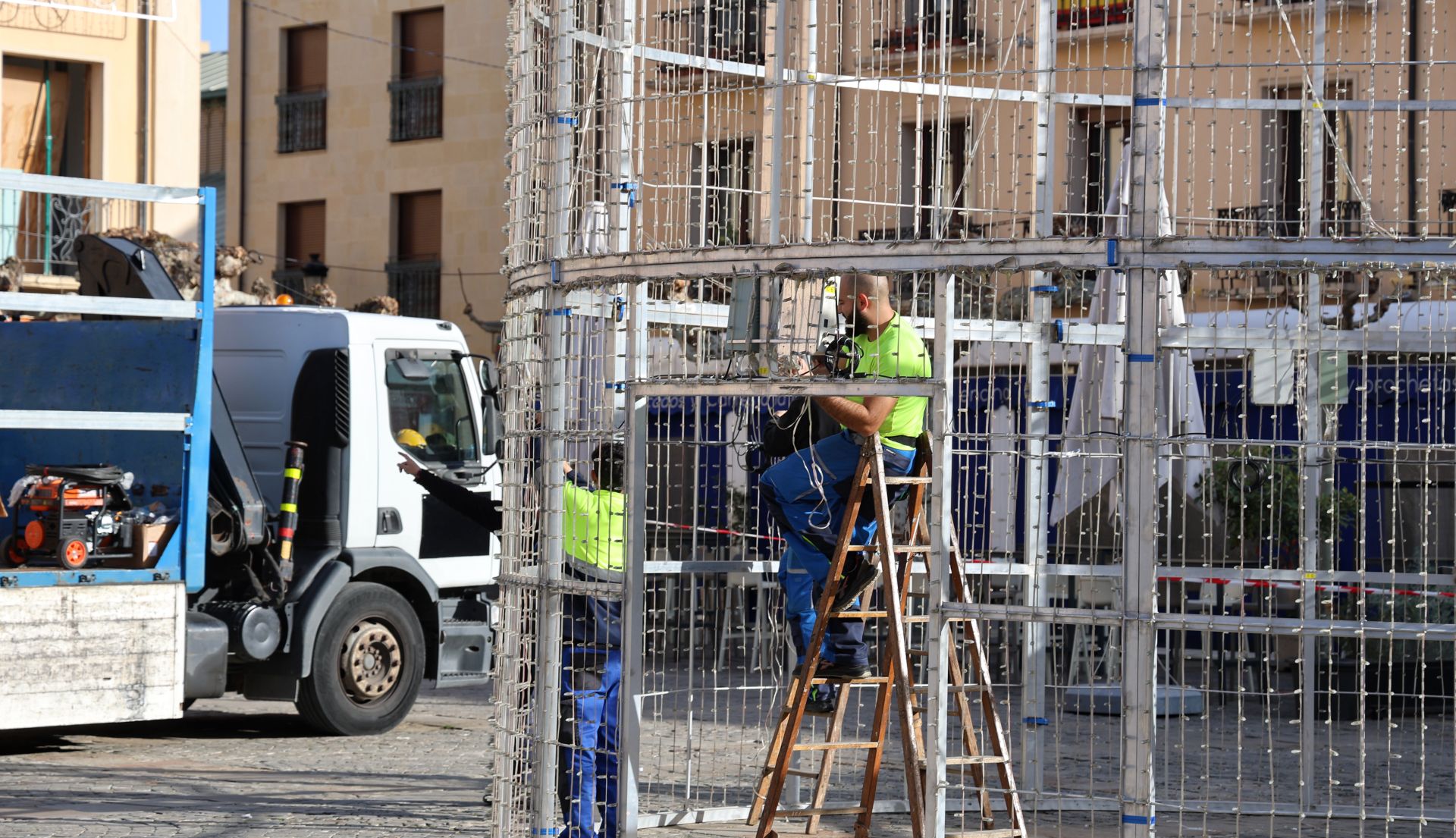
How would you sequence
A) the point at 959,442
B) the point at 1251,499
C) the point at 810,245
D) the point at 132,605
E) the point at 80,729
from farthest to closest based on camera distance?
the point at 1251,499 < the point at 80,729 < the point at 959,442 < the point at 132,605 < the point at 810,245

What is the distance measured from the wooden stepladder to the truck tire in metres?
5.18

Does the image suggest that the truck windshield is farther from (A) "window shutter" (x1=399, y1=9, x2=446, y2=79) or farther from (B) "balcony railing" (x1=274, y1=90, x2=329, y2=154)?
(B) "balcony railing" (x1=274, y1=90, x2=329, y2=154)

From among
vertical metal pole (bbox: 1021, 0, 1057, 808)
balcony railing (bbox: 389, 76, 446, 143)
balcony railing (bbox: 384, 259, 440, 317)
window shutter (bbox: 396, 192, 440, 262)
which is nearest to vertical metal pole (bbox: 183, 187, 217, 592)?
vertical metal pole (bbox: 1021, 0, 1057, 808)

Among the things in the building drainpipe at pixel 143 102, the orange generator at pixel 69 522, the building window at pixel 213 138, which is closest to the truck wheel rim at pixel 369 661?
the orange generator at pixel 69 522

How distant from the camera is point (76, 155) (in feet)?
73.1

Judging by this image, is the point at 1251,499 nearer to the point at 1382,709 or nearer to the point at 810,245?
the point at 1382,709

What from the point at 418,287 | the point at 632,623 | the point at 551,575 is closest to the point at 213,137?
the point at 418,287

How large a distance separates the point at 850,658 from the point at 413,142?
25.6 meters

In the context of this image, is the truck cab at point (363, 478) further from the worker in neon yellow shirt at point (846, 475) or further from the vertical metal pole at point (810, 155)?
the vertical metal pole at point (810, 155)

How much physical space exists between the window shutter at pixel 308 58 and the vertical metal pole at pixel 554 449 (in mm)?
27000

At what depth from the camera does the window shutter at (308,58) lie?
32.9 m

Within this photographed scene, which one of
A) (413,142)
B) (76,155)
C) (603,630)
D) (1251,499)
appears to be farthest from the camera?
(413,142)

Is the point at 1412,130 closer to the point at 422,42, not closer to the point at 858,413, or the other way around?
the point at 858,413

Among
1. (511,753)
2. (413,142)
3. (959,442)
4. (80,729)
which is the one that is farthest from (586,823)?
(413,142)
